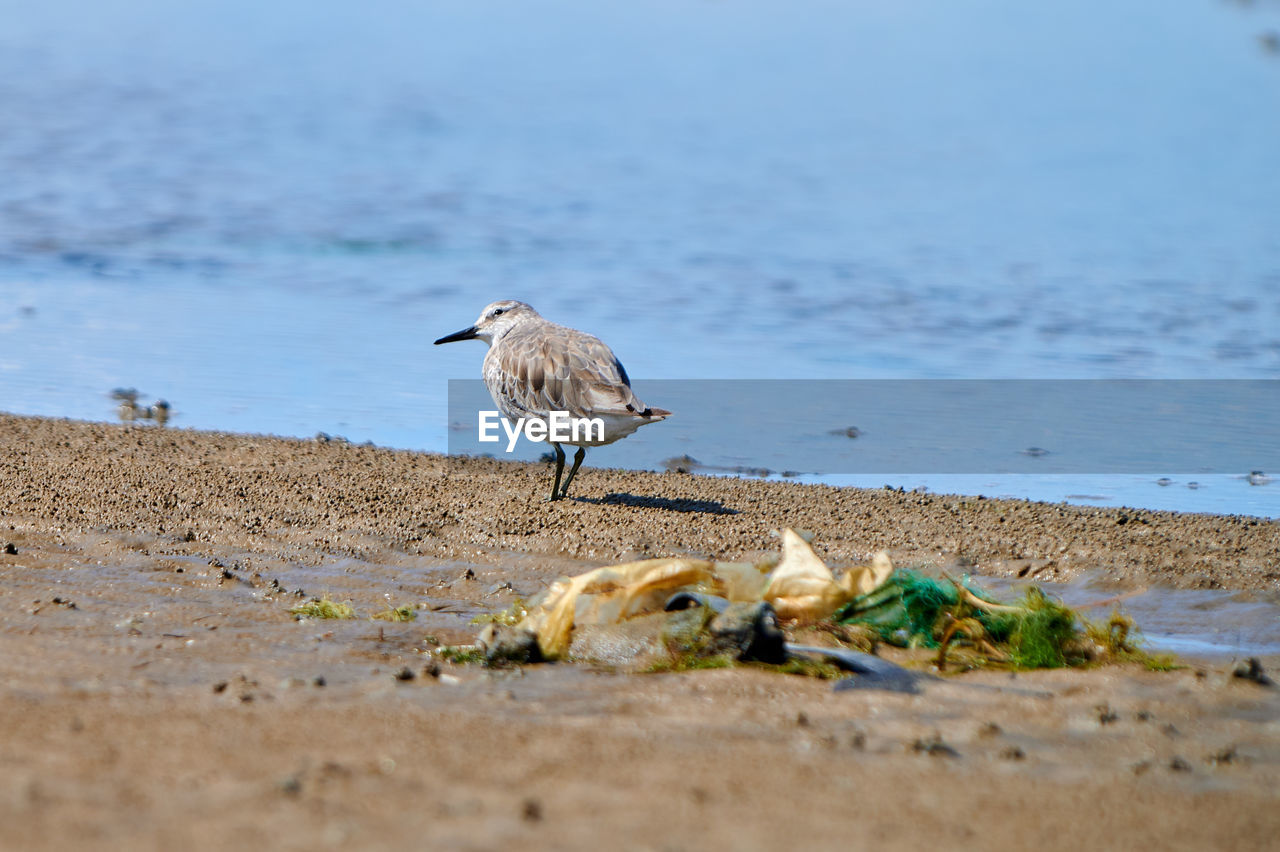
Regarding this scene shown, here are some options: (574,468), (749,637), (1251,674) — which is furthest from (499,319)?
(1251,674)

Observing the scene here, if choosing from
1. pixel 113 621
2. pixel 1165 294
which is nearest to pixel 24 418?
pixel 113 621

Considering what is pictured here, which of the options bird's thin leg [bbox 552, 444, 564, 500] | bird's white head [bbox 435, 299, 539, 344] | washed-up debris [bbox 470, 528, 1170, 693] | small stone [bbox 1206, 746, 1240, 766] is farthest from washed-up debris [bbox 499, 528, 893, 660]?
bird's white head [bbox 435, 299, 539, 344]

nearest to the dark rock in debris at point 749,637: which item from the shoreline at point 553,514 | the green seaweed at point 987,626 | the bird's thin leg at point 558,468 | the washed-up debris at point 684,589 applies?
the washed-up debris at point 684,589

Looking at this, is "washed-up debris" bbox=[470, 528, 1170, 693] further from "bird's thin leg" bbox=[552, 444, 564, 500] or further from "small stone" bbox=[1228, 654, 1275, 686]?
"bird's thin leg" bbox=[552, 444, 564, 500]

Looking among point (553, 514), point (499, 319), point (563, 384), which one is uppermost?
point (499, 319)

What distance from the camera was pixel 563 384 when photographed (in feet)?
23.9

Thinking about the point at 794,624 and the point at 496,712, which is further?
the point at 794,624

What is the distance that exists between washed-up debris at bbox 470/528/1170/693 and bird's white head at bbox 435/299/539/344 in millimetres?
3880

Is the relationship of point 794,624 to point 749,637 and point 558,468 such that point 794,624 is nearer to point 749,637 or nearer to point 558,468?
point 749,637

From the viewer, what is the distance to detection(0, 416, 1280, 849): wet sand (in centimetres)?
280

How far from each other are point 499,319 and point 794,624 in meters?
4.36

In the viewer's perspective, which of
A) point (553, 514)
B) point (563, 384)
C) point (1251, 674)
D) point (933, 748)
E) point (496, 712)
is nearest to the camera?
point (933, 748)

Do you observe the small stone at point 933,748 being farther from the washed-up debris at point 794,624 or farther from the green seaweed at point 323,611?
the green seaweed at point 323,611

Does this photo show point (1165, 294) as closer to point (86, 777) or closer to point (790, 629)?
point (790, 629)
